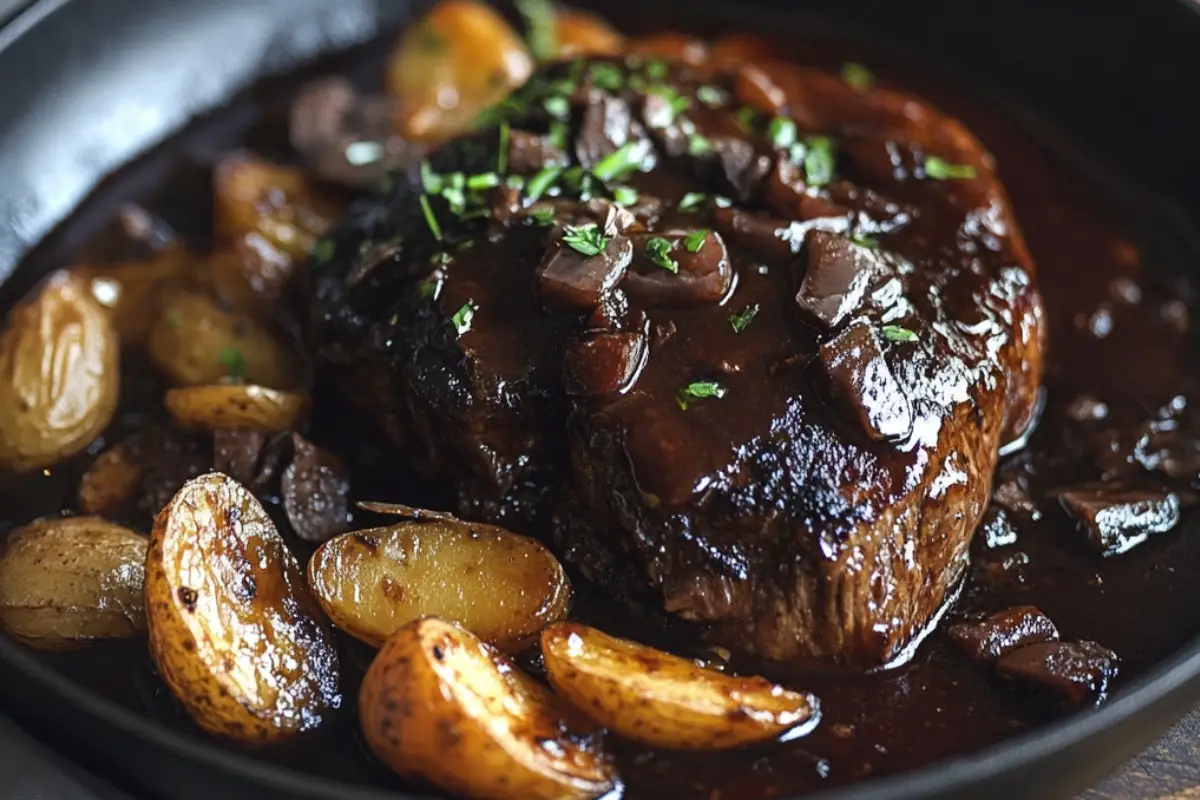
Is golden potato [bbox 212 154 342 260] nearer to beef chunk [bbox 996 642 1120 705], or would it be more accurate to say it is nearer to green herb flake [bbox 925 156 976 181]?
green herb flake [bbox 925 156 976 181]

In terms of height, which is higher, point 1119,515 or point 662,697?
point 662,697

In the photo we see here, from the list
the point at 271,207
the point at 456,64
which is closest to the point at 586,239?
the point at 271,207

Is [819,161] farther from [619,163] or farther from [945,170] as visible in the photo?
[619,163]

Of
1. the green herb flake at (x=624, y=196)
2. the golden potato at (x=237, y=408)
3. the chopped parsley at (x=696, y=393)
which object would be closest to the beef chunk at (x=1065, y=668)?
the chopped parsley at (x=696, y=393)

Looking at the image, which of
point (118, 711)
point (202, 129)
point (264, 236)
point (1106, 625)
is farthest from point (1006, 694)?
point (202, 129)

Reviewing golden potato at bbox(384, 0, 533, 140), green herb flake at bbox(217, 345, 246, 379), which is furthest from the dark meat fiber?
→ golden potato at bbox(384, 0, 533, 140)

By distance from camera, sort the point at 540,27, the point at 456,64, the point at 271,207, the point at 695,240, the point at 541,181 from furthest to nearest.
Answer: the point at 540,27 → the point at 456,64 → the point at 271,207 → the point at 541,181 → the point at 695,240

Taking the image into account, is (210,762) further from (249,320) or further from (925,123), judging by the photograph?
(925,123)

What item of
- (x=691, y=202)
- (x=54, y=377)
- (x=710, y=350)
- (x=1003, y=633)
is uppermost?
(x=691, y=202)
